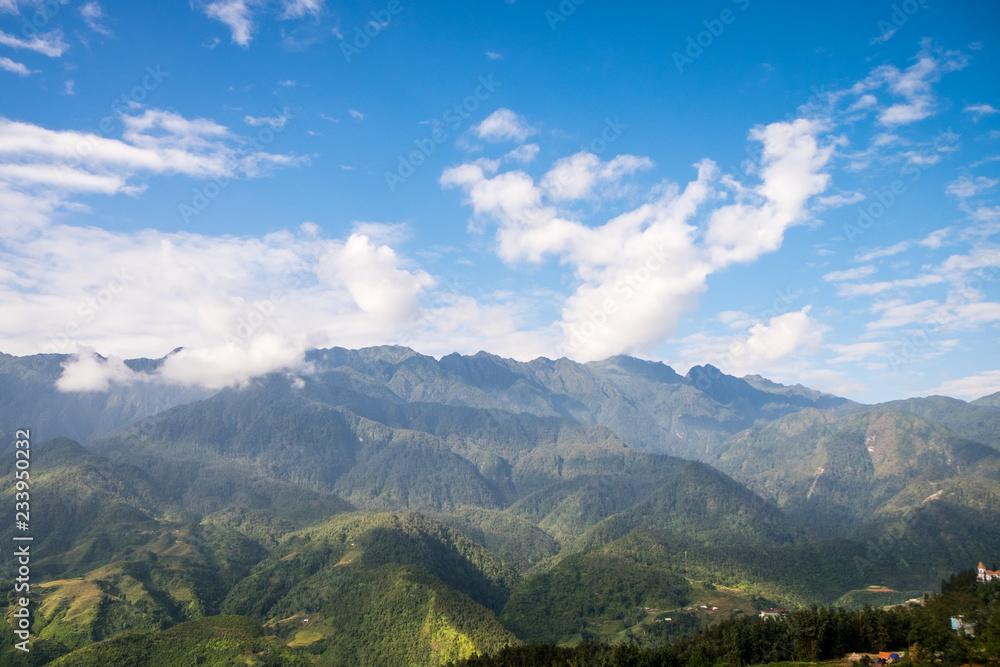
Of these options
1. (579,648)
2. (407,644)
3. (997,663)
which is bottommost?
(407,644)

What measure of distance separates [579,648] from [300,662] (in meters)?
80.4

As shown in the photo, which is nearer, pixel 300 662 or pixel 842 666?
pixel 842 666

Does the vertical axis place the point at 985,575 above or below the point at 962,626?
above

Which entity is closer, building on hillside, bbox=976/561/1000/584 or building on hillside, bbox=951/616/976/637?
building on hillside, bbox=951/616/976/637

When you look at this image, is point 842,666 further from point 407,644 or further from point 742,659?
point 407,644

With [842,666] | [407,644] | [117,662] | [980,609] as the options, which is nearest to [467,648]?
[407,644]

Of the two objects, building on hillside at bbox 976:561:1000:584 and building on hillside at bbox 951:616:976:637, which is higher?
building on hillside at bbox 976:561:1000:584

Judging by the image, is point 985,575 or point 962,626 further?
point 985,575

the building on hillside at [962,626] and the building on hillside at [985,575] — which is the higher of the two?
the building on hillside at [985,575]

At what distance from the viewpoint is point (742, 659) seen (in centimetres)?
12850

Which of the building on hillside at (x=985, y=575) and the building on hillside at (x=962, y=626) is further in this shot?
the building on hillside at (x=985, y=575)

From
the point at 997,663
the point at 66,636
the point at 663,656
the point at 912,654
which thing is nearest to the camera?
the point at 997,663

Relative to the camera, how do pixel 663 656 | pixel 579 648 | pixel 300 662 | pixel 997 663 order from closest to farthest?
pixel 997 663
pixel 663 656
pixel 579 648
pixel 300 662

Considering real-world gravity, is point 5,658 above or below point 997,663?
below
